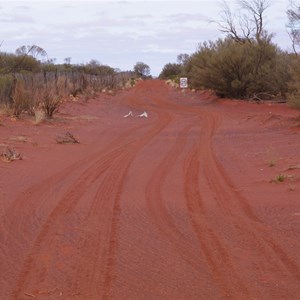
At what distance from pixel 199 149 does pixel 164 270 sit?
11.7 m

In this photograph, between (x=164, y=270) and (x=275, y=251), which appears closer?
(x=164, y=270)

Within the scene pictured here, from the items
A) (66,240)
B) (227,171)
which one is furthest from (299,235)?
(227,171)

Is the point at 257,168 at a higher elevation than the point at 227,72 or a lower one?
lower

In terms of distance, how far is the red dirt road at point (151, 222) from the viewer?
6.07 metres

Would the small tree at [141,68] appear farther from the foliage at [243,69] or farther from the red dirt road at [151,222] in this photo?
the red dirt road at [151,222]

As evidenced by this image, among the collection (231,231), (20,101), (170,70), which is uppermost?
(170,70)

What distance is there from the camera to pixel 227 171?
44.7 ft

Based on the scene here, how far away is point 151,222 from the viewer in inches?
343

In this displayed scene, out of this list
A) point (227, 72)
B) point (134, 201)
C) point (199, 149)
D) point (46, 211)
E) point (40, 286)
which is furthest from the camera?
point (227, 72)

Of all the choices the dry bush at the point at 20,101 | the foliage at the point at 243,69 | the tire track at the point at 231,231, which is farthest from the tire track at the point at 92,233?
the foliage at the point at 243,69

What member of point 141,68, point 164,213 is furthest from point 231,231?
point 141,68

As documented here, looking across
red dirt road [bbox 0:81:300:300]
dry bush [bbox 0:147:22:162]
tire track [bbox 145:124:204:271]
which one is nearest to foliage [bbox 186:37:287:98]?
red dirt road [bbox 0:81:300:300]

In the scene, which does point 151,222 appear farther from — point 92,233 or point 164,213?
point 92,233

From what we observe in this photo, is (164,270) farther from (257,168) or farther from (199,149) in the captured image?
(199,149)
